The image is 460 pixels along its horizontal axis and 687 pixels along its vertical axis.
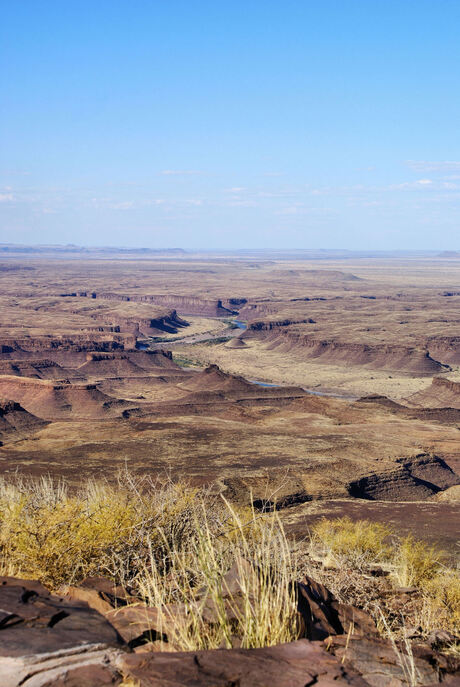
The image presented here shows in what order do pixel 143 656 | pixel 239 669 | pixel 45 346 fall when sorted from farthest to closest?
pixel 45 346, pixel 143 656, pixel 239 669

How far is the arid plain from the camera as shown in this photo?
3719cm

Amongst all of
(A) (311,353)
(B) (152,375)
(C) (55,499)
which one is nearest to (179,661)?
(C) (55,499)

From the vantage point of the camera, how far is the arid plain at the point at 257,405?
37.2 meters

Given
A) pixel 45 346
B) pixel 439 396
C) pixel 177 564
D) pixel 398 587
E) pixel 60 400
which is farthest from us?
pixel 45 346

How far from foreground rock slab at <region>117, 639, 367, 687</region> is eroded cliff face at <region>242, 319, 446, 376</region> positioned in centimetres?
10000

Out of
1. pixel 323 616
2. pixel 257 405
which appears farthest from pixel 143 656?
pixel 257 405

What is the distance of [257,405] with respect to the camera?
70.6 metres

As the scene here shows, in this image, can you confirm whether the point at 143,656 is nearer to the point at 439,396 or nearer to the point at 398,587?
the point at 398,587

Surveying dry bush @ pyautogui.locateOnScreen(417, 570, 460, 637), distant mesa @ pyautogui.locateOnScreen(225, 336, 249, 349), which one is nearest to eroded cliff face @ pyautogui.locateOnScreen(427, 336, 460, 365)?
distant mesa @ pyautogui.locateOnScreen(225, 336, 249, 349)

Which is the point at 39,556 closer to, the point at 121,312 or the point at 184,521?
the point at 184,521

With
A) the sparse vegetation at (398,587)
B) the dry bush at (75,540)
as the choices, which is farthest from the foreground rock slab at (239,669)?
the dry bush at (75,540)

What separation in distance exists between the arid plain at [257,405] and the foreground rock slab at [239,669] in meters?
14.9

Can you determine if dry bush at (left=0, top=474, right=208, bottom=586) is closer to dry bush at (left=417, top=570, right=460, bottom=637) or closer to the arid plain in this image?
dry bush at (left=417, top=570, right=460, bottom=637)

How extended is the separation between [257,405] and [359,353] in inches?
1805
